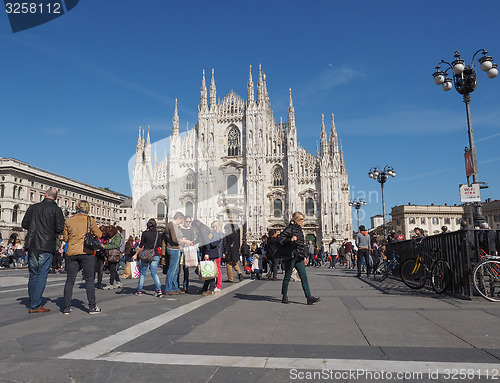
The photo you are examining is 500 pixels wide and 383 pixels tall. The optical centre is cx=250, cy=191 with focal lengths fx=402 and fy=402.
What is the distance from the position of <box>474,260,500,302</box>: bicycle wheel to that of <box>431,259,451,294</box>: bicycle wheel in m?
0.83

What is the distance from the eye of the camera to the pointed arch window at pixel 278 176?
45.3m

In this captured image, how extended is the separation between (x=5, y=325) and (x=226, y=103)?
45.4 meters

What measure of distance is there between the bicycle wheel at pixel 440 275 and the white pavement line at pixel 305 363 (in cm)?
504

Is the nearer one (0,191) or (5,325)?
(5,325)

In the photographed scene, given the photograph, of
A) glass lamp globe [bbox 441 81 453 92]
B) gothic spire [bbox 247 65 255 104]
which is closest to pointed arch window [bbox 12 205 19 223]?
gothic spire [bbox 247 65 255 104]

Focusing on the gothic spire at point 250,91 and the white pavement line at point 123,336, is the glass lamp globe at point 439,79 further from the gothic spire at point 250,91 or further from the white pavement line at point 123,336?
the gothic spire at point 250,91

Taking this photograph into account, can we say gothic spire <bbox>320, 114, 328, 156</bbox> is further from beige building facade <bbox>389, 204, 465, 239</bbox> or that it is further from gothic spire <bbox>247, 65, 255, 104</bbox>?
beige building facade <bbox>389, 204, 465, 239</bbox>

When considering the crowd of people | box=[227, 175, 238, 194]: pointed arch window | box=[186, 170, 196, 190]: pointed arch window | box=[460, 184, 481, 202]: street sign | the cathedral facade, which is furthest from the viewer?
box=[186, 170, 196, 190]: pointed arch window

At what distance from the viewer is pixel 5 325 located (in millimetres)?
5062

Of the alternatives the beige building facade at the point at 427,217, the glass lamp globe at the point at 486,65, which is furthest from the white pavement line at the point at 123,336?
the beige building facade at the point at 427,217

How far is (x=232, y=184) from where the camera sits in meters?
46.5

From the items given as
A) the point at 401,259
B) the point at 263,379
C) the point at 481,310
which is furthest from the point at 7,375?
the point at 401,259

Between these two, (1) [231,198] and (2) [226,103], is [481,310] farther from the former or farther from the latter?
(2) [226,103]

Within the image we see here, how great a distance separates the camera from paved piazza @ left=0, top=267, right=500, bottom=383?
304cm
